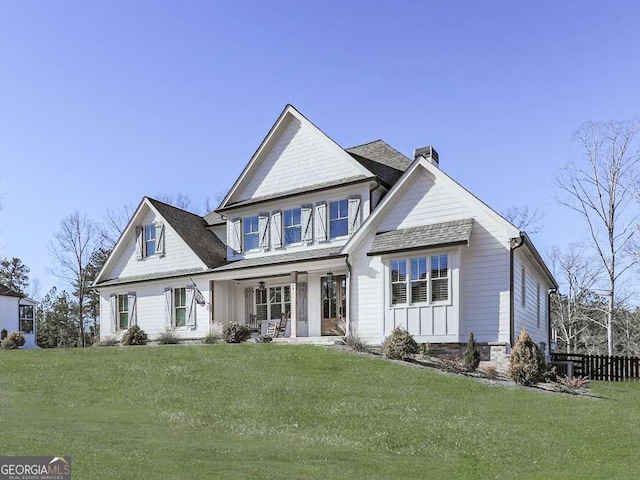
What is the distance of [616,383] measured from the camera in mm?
20500

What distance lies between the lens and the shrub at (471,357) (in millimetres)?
17250

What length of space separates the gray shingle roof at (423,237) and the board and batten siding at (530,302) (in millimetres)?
2112

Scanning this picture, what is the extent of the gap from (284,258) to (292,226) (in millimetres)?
1588

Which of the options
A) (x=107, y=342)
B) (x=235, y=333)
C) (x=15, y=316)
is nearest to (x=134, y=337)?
(x=107, y=342)

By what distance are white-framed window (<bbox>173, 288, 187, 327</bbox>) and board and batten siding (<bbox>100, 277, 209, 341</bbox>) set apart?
241 mm

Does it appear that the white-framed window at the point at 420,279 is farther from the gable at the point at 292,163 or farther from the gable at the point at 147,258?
the gable at the point at 147,258

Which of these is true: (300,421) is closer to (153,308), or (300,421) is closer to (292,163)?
(292,163)

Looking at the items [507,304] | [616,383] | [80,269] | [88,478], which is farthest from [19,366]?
[80,269]

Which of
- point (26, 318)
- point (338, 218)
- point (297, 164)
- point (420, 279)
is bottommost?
point (26, 318)

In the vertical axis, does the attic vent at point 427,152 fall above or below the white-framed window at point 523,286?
above

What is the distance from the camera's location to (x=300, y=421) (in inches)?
452

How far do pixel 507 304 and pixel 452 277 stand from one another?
1909 millimetres

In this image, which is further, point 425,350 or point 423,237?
point 423,237

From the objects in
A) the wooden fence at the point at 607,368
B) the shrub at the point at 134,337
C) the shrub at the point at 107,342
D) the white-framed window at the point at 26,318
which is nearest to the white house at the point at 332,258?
the shrub at the point at 107,342
